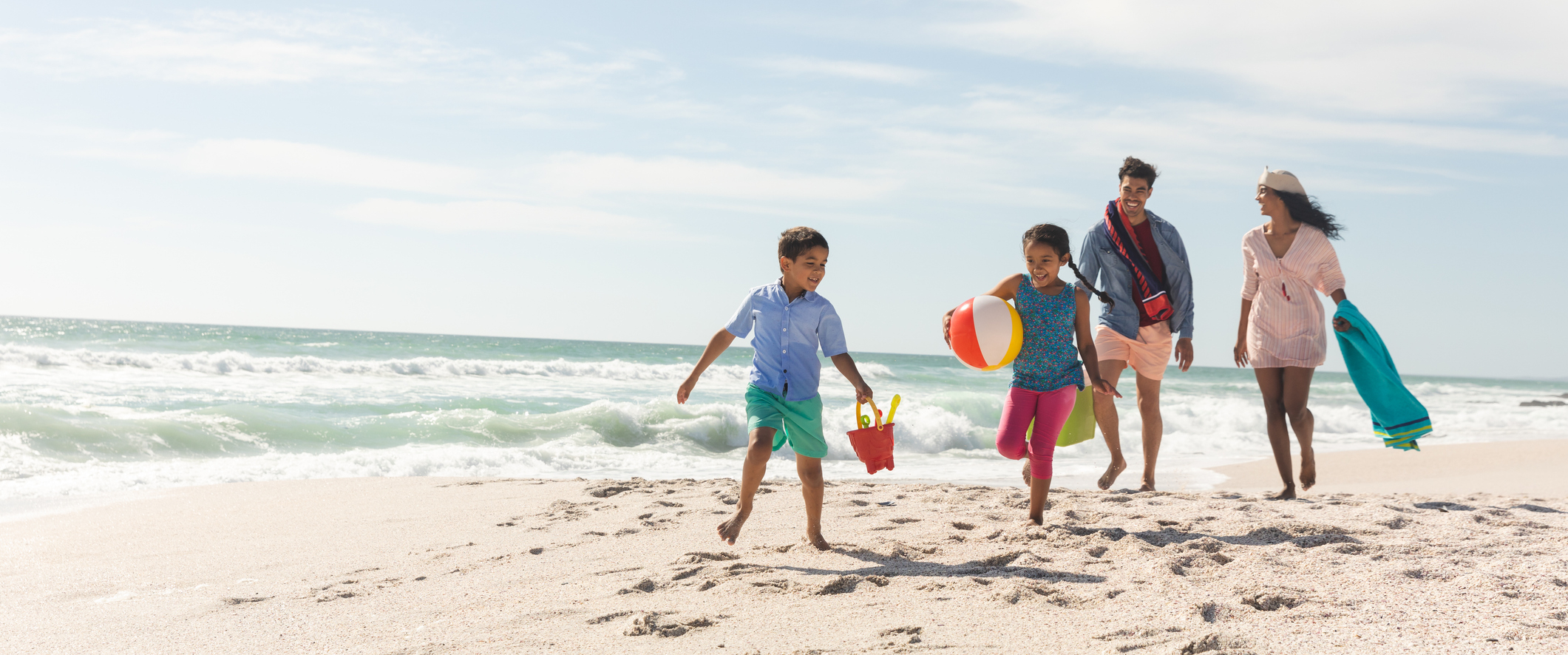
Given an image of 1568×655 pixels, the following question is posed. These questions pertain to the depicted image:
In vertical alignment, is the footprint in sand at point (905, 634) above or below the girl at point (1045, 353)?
below

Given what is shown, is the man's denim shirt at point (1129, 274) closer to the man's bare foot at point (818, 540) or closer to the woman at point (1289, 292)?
the woman at point (1289, 292)

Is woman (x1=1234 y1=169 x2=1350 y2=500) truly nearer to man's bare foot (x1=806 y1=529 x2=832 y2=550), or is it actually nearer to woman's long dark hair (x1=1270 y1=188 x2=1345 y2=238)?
woman's long dark hair (x1=1270 y1=188 x2=1345 y2=238)

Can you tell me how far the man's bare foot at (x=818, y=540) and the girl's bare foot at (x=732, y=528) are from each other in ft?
1.02

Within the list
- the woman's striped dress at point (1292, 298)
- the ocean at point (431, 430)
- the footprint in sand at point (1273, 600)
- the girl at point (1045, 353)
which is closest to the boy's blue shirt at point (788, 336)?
the girl at point (1045, 353)

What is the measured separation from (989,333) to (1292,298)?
6.74 ft

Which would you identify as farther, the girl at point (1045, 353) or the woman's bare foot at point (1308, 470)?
the woman's bare foot at point (1308, 470)

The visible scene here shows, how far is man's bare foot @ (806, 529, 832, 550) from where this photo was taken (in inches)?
159

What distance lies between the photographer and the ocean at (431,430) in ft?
26.4

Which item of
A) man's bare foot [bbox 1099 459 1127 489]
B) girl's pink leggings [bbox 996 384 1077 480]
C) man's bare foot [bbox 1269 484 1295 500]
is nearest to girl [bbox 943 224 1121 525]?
girl's pink leggings [bbox 996 384 1077 480]

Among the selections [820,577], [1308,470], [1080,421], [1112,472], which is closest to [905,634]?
[820,577]

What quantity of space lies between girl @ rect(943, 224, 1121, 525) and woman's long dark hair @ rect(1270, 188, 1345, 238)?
1.60 meters

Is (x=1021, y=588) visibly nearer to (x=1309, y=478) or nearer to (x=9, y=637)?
(x=1309, y=478)

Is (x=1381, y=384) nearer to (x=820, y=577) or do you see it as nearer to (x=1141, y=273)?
(x=1141, y=273)

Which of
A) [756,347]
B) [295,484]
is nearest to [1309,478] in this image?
[756,347]
